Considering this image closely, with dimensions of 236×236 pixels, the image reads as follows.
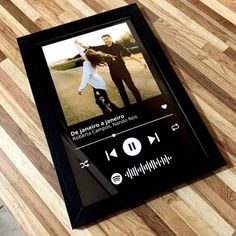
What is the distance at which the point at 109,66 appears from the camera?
50.5 inches

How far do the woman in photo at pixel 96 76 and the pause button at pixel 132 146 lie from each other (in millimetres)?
142

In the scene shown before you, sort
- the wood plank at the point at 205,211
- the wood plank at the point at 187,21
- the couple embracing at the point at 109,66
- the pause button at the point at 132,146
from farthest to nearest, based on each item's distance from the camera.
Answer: the wood plank at the point at 187,21, the couple embracing at the point at 109,66, the pause button at the point at 132,146, the wood plank at the point at 205,211

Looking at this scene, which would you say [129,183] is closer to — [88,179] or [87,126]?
[88,179]

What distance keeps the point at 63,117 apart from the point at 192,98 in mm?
490

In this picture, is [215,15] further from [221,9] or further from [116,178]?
[116,178]

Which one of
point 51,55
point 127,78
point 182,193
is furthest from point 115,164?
point 51,55

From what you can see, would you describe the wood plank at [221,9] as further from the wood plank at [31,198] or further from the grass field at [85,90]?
the wood plank at [31,198]

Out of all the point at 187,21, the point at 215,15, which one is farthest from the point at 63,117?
the point at 215,15

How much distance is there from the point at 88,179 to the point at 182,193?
314 mm

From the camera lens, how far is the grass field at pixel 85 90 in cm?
119

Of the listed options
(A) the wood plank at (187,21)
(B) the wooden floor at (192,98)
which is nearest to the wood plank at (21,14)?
(B) the wooden floor at (192,98)

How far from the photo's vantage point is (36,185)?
110 centimetres

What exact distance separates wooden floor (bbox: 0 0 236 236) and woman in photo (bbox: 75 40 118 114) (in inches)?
8.3

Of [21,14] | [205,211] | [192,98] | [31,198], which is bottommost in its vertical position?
[205,211]
